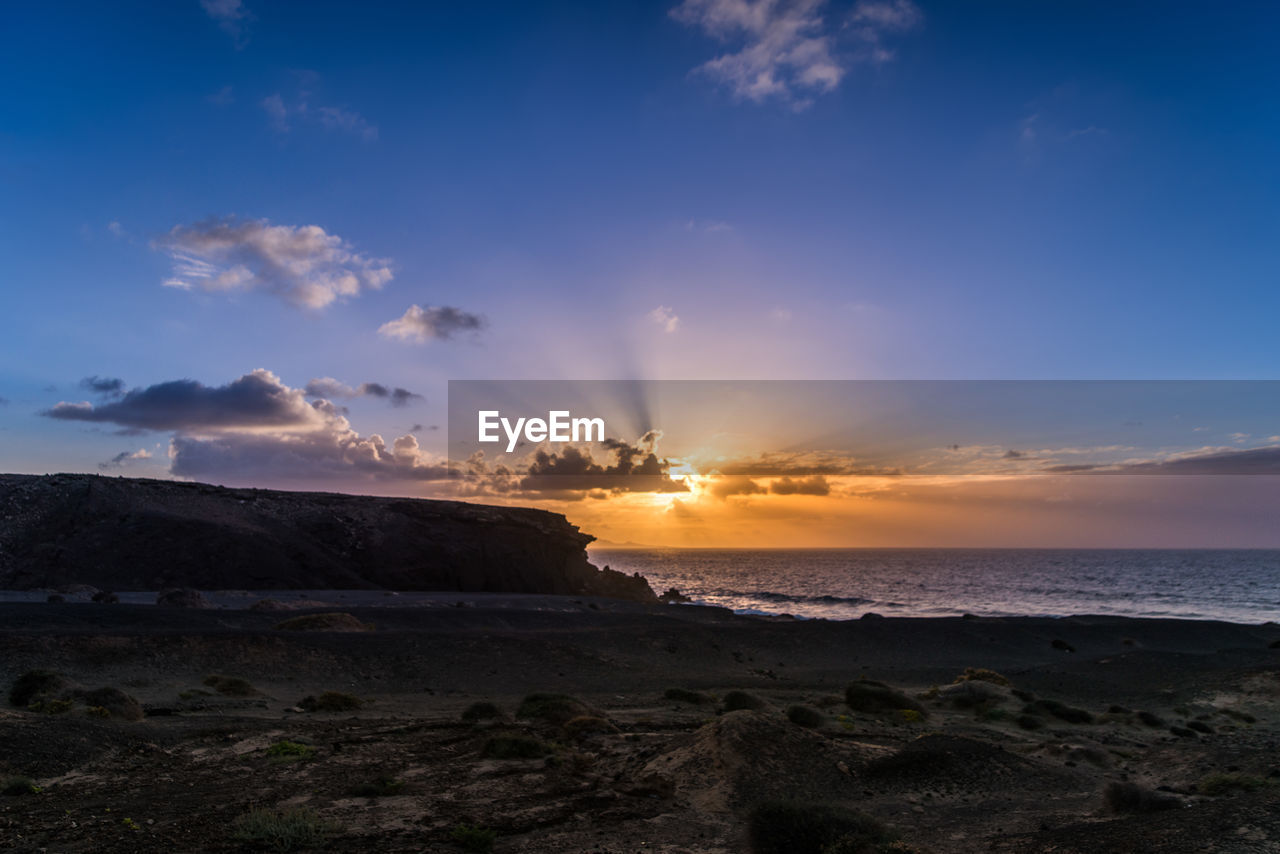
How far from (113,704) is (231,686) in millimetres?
4392

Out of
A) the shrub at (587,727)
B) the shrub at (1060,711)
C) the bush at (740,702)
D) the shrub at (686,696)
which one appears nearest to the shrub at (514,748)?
the shrub at (587,727)

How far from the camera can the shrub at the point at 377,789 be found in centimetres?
1118

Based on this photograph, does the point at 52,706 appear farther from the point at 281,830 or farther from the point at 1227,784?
the point at 1227,784

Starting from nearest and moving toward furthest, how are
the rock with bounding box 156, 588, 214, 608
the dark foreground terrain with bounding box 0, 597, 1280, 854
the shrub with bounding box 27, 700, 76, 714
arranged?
the dark foreground terrain with bounding box 0, 597, 1280, 854 → the shrub with bounding box 27, 700, 76, 714 → the rock with bounding box 156, 588, 214, 608

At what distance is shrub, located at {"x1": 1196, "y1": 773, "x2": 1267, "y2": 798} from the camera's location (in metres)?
11.9

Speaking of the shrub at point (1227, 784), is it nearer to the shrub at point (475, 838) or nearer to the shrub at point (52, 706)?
the shrub at point (475, 838)

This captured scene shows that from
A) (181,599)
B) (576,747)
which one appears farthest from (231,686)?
(181,599)

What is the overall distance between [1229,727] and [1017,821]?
13572 millimetres

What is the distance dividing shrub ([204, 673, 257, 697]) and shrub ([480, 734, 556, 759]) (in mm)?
9455

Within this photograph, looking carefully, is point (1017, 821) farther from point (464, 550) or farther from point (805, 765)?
point (464, 550)

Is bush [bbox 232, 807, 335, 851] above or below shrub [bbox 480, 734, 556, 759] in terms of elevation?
above

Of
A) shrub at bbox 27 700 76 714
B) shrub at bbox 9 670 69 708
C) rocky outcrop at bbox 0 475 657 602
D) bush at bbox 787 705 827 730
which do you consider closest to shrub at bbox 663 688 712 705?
bush at bbox 787 705 827 730

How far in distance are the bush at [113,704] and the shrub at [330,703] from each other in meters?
3.72

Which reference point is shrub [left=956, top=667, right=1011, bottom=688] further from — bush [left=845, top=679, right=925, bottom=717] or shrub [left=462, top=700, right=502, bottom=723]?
shrub [left=462, top=700, right=502, bottom=723]
